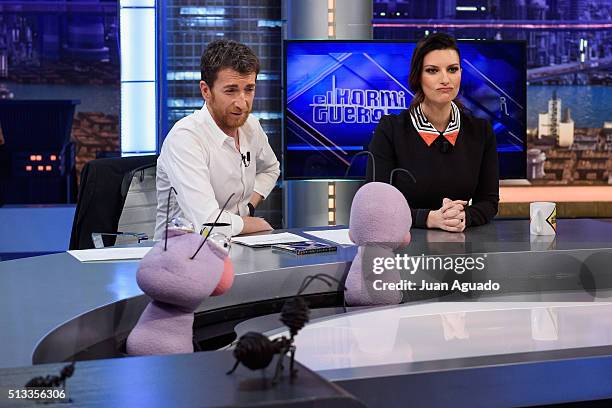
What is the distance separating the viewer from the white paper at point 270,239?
230 cm

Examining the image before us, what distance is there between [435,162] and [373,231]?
3.43 ft

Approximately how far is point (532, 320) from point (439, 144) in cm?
137

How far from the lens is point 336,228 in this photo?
267 centimetres

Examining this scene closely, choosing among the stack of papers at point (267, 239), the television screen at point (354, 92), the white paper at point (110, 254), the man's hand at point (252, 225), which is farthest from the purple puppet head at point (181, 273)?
the television screen at point (354, 92)

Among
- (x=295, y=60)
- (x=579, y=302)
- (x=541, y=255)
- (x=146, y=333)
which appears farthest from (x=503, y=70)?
(x=146, y=333)

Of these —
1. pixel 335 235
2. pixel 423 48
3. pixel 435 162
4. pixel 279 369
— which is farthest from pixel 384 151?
pixel 279 369

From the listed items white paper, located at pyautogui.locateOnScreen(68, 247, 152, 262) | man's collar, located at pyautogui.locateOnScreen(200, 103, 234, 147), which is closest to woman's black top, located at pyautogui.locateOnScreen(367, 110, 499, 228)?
man's collar, located at pyautogui.locateOnScreen(200, 103, 234, 147)

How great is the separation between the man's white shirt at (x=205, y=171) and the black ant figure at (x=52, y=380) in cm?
150

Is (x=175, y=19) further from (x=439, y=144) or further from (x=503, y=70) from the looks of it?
(x=439, y=144)

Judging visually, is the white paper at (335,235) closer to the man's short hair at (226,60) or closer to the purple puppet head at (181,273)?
the man's short hair at (226,60)

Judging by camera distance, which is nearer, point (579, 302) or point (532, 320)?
point (532, 320)

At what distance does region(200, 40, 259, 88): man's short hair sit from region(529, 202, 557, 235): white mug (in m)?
0.93

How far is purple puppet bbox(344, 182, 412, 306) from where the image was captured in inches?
72.8

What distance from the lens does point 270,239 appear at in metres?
2.36
